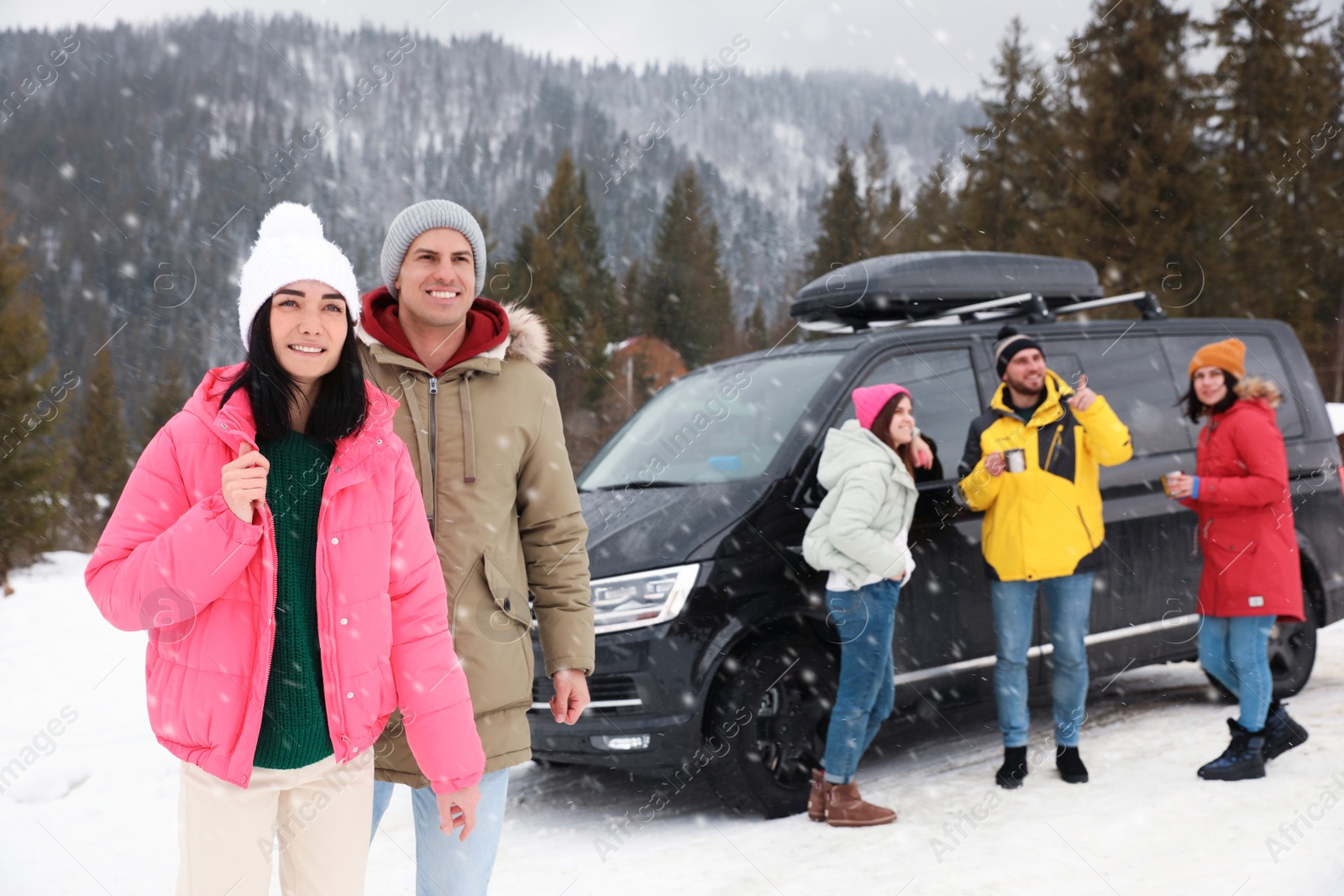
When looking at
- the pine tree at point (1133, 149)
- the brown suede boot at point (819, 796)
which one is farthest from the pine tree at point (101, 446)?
the brown suede boot at point (819, 796)

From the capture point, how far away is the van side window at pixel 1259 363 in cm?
589

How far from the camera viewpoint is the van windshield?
4594 mm

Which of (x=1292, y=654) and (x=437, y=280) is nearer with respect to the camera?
(x=437, y=280)

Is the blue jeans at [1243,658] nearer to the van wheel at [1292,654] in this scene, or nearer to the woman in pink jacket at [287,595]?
the van wheel at [1292,654]

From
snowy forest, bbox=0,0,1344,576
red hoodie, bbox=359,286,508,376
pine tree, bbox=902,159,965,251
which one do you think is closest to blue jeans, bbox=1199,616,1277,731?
snowy forest, bbox=0,0,1344,576

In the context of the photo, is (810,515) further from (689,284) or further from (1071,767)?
(689,284)

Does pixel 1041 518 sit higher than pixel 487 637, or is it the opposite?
pixel 487 637

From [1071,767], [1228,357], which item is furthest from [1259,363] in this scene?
[1071,767]

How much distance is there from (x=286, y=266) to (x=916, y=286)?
13.4ft

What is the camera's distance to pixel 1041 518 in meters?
4.52

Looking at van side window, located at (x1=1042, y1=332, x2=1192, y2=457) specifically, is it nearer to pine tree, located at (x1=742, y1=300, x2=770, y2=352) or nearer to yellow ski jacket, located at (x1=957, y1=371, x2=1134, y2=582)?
yellow ski jacket, located at (x1=957, y1=371, x2=1134, y2=582)

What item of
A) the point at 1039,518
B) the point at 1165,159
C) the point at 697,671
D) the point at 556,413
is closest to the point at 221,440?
the point at 556,413

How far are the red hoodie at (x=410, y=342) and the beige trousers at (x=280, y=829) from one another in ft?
2.98

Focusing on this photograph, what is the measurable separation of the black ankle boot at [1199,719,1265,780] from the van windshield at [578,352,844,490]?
7.87 ft
